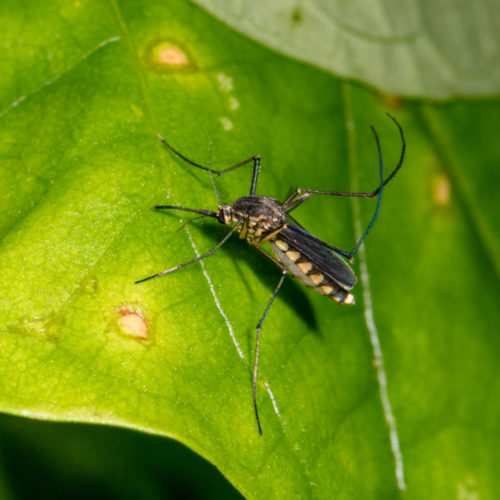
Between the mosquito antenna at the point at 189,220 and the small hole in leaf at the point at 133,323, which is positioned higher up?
the mosquito antenna at the point at 189,220

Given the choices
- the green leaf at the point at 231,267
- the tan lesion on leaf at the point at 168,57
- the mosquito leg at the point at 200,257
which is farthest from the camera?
the tan lesion on leaf at the point at 168,57

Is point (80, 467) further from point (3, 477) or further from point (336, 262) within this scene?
point (336, 262)

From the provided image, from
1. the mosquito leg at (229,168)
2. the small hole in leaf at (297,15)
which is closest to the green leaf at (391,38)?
the small hole in leaf at (297,15)

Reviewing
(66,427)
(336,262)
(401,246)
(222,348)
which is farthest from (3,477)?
(401,246)

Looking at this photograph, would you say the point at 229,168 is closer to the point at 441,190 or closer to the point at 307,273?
the point at 307,273

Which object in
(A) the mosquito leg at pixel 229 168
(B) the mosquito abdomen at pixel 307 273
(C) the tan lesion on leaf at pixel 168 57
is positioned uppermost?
(C) the tan lesion on leaf at pixel 168 57

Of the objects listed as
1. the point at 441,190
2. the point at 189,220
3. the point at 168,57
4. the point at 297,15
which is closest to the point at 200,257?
the point at 189,220

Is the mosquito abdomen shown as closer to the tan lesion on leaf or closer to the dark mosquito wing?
the dark mosquito wing

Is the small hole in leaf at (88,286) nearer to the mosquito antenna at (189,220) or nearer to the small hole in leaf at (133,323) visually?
the small hole in leaf at (133,323)
